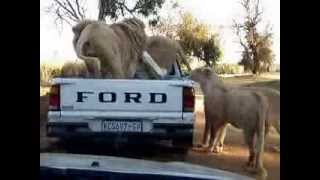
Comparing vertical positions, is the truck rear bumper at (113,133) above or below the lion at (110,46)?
below

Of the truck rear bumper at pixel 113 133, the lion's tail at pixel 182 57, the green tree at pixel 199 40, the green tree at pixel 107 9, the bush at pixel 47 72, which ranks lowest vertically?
the truck rear bumper at pixel 113 133

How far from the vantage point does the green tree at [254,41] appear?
10.9 meters

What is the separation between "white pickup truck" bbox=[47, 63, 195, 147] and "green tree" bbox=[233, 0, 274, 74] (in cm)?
65

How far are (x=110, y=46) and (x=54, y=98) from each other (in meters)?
0.71

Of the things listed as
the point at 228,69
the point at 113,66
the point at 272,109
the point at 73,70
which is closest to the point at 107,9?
the point at 113,66

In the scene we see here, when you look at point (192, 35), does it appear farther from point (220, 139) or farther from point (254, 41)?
point (220, 139)

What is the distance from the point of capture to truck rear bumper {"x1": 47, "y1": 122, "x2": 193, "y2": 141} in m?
10.9

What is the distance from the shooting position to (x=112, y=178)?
9984 mm

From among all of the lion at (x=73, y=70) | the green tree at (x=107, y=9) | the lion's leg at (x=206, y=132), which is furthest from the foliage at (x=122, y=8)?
the lion's leg at (x=206, y=132)

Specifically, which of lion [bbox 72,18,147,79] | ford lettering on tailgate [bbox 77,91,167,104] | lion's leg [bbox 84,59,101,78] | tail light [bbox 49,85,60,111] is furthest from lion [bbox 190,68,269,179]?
tail light [bbox 49,85,60,111]

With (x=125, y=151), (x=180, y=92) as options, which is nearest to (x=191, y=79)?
(x=180, y=92)

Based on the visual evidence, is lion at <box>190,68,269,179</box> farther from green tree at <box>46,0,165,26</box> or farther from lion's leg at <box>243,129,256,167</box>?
green tree at <box>46,0,165,26</box>

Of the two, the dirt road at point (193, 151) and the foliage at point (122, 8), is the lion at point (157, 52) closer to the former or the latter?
the foliage at point (122, 8)
